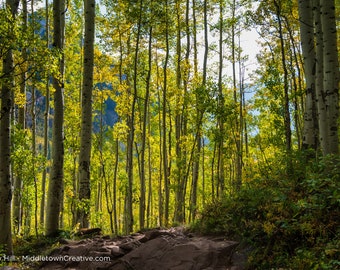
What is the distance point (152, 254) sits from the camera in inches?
252

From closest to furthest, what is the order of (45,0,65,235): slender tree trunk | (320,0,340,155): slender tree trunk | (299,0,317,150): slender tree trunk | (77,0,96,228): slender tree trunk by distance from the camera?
(320,0,340,155): slender tree trunk → (299,0,317,150): slender tree trunk → (45,0,65,235): slender tree trunk → (77,0,96,228): slender tree trunk

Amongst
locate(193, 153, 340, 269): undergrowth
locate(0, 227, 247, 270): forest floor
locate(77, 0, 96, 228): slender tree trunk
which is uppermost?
locate(77, 0, 96, 228): slender tree trunk

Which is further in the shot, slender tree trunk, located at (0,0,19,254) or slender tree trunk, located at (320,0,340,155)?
slender tree trunk, located at (0,0,19,254)

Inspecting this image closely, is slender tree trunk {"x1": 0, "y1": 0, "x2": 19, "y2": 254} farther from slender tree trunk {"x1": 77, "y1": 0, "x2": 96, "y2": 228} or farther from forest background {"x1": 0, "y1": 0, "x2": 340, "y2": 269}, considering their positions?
slender tree trunk {"x1": 77, "y1": 0, "x2": 96, "y2": 228}

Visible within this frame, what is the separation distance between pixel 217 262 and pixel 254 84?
21233 mm

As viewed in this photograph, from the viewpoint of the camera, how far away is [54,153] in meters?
9.55

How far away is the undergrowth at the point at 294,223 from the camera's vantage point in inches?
177

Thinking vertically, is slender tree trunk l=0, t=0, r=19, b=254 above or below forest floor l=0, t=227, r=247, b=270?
above

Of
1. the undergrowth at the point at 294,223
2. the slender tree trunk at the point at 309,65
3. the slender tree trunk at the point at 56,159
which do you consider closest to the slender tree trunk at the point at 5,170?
the slender tree trunk at the point at 56,159

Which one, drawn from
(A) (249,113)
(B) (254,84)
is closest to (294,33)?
(B) (254,84)

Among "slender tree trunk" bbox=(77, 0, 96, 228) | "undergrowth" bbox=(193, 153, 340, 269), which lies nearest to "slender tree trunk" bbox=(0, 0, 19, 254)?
"slender tree trunk" bbox=(77, 0, 96, 228)

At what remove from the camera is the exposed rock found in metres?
5.59

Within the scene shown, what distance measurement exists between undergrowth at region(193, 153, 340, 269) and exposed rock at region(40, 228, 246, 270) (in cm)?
46

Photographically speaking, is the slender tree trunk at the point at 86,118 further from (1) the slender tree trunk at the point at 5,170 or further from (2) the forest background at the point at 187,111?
(1) the slender tree trunk at the point at 5,170
